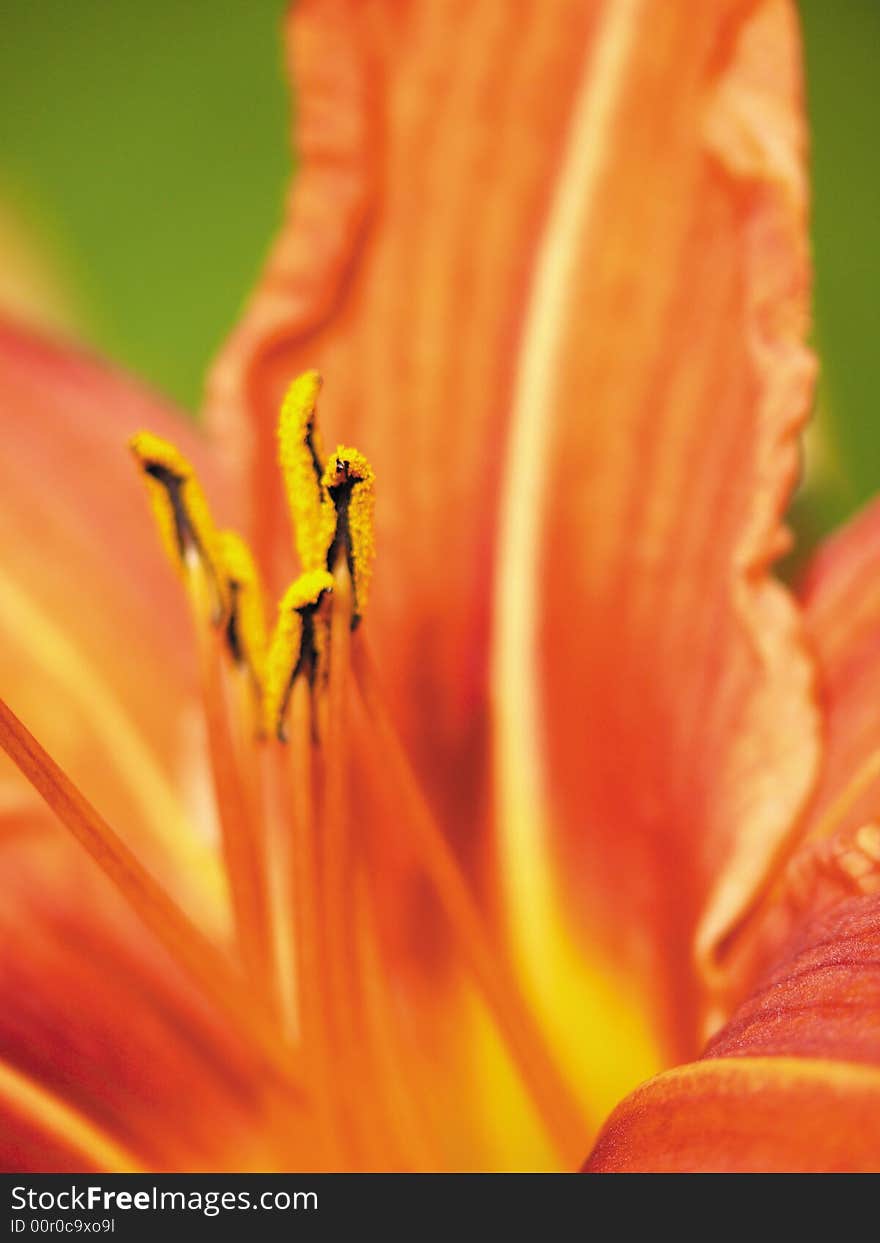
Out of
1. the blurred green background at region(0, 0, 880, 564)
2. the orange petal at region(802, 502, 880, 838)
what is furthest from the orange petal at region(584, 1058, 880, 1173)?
the blurred green background at region(0, 0, 880, 564)

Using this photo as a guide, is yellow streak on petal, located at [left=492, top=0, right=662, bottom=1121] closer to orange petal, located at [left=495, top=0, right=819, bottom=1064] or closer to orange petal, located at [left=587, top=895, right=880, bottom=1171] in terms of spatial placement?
orange petal, located at [left=495, top=0, right=819, bottom=1064]

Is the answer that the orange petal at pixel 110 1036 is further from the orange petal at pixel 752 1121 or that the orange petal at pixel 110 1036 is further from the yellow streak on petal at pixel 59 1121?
the orange petal at pixel 752 1121

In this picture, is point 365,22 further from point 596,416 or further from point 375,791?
point 375,791

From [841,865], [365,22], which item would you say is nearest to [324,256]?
[365,22]

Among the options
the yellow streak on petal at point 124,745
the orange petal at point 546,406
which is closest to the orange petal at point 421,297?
the orange petal at point 546,406

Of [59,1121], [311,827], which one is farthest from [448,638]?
[59,1121]
